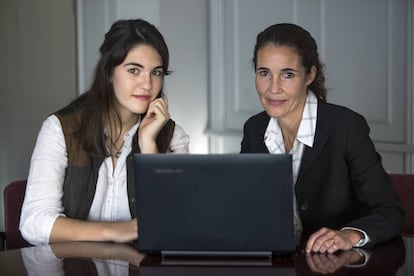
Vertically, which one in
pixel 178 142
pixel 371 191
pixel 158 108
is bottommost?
pixel 371 191

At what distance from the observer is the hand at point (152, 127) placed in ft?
8.21

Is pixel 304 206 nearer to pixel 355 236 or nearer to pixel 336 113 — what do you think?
pixel 336 113

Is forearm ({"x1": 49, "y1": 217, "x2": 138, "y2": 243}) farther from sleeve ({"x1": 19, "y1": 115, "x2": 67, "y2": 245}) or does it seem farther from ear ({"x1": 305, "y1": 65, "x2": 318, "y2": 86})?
ear ({"x1": 305, "y1": 65, "x2": 318, "y2": 86})

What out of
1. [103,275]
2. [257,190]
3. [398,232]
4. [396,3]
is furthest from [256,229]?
[396,3]

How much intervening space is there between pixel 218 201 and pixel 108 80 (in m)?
0.89

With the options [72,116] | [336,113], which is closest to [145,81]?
[72,116]

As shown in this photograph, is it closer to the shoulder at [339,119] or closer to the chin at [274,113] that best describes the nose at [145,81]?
the chin at [274,113]

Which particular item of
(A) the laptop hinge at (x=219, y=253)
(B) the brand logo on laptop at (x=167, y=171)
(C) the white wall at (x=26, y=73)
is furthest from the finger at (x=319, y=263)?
(C) the white wall at (x=26, y=73)

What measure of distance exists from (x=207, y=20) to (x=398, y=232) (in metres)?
2.74

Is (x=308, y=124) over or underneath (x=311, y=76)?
underneath

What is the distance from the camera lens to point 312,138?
2479 millimetres

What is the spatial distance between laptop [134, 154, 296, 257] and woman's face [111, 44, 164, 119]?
72 centimetres

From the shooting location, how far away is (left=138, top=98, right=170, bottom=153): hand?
8.21 feet

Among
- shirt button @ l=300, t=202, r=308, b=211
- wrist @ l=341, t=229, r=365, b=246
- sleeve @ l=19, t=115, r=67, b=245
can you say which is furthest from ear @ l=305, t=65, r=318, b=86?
sleeve @ l=19, t=115, r=67, b=245
